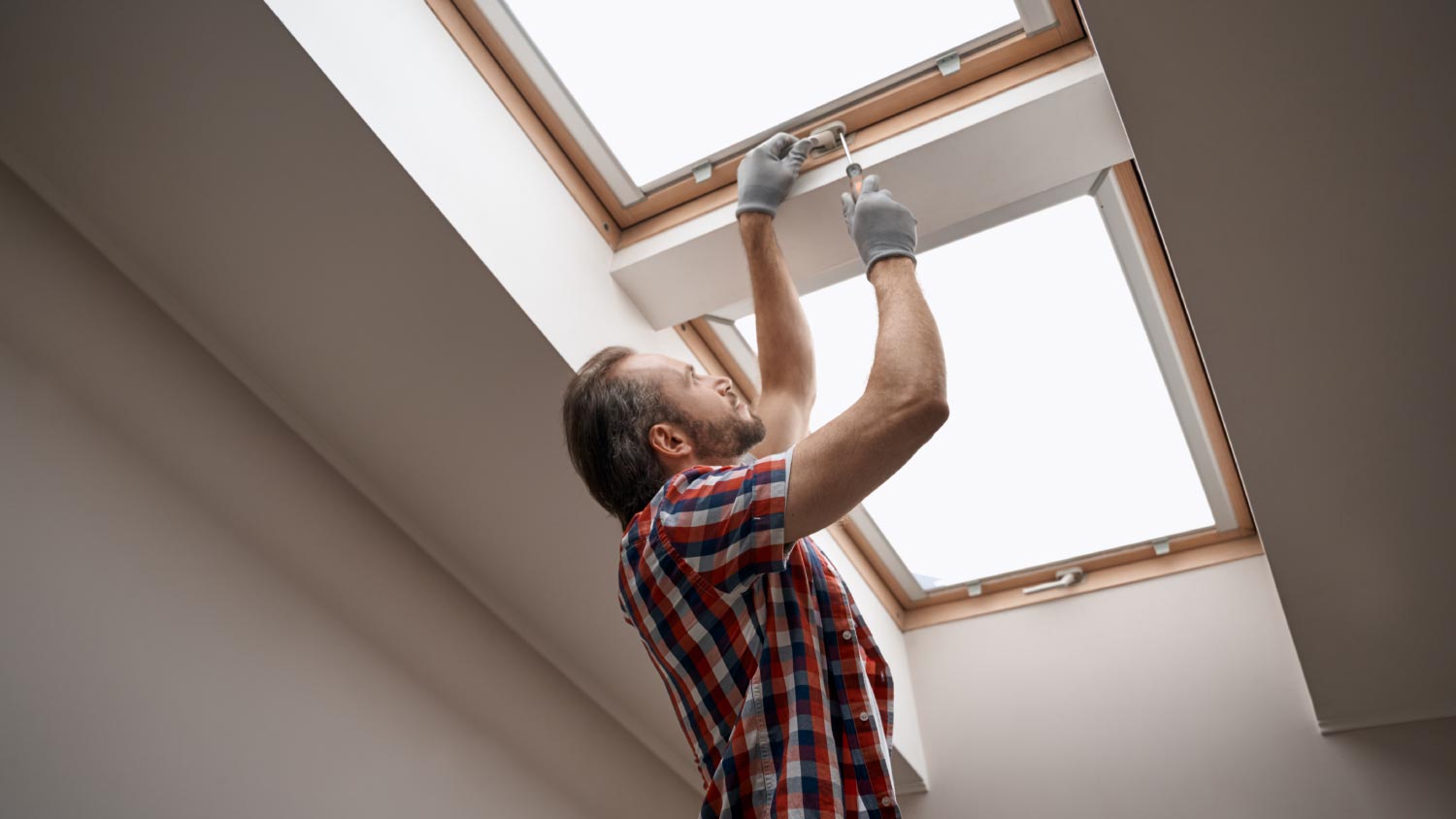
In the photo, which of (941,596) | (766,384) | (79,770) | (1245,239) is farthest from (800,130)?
(79,770)

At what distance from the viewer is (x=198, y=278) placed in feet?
5.53

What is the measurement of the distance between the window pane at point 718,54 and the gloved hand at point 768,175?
126mm

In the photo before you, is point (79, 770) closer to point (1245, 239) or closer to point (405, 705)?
point (405, 705)

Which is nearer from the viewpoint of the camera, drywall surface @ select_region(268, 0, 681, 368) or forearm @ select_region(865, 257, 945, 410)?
forearm @ select_region(865, 257, 945, 410)

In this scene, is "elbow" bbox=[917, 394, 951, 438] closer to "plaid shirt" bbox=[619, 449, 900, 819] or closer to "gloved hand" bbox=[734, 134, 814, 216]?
"plaid shirt" bbox=[619, 449, 900, 819]

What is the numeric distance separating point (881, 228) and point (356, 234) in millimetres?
801

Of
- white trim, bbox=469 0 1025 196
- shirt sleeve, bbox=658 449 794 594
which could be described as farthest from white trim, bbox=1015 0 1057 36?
shirt sleeve, bbox=658 449 794 594

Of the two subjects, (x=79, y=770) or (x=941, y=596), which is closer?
(x=79, y=770)

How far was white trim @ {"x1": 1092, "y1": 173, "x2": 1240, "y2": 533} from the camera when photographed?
5.75ft

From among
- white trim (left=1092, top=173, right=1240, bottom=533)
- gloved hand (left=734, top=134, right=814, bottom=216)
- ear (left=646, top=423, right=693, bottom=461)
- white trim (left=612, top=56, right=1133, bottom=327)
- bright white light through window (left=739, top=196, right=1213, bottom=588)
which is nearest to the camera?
ear (left=646, top=423, right=693, bottom=461)

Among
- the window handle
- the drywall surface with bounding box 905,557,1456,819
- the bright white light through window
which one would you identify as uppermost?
the bright white light through window

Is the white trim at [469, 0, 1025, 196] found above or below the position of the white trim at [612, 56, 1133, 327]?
above

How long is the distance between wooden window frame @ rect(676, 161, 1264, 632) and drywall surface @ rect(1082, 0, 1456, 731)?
34 cm

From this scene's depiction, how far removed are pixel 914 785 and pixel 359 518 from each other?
4.87 ft
